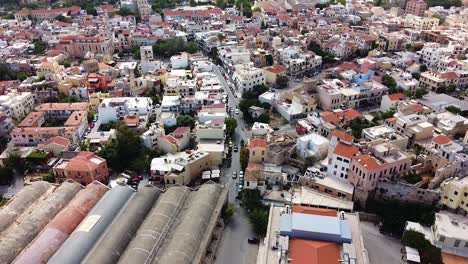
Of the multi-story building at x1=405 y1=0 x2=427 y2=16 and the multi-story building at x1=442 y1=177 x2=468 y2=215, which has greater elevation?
the multi-story building at x1=405 y1=0 x2=427 y2=16

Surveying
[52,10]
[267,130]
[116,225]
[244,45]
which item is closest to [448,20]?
[244,45]

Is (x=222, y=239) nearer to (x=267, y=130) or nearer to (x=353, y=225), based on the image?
(x=353, y=225)

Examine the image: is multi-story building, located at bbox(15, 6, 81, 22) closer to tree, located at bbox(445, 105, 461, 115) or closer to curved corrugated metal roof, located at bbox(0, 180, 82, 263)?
curved corrugated metal roof, located at bbox(0, 180, 82, 263)

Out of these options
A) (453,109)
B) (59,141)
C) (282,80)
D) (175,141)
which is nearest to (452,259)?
(453,109)

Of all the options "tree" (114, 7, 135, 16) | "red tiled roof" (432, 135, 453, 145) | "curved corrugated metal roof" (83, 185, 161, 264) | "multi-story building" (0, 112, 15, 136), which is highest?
"tree" (114, 7, 135, 16)

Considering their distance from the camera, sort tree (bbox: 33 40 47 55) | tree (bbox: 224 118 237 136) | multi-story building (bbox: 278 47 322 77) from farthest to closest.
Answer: tree (bbox: 33 40 47 55), multi-story building (bbox: 278 47 322 77), tree (bbox: 224 118 237 136)

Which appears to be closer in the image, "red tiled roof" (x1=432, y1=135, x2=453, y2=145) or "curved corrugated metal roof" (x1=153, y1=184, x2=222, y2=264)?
"curved corrugated metal roof" (x1=153, y1=184, x2=222, y2=264)

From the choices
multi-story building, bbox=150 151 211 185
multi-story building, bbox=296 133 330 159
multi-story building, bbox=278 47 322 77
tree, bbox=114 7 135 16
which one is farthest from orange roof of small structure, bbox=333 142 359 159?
tree, bbox=114 7 135 16
